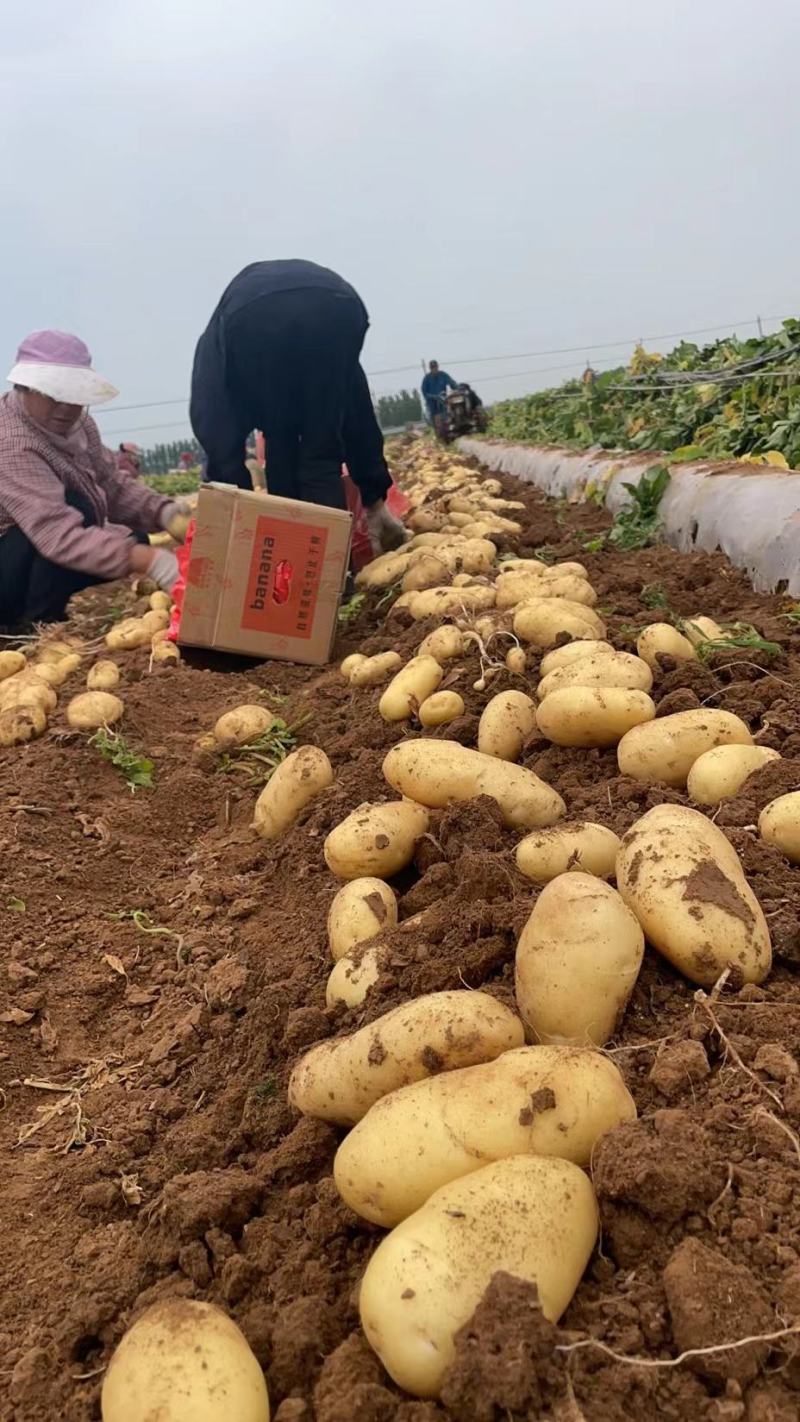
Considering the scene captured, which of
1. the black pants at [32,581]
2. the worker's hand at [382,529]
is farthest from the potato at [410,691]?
the black pants at [32,581]

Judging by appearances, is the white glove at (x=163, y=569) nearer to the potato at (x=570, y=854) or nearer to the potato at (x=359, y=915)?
the potato at (x=359, y=915)

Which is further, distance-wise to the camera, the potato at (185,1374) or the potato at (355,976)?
the potato at (355,976)

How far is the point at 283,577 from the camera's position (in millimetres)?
5000

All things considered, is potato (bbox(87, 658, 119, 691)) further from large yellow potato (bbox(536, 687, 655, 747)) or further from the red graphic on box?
large yellow potato (bbox(536, 687, 655, 747))

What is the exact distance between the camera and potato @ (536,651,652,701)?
9.71ft

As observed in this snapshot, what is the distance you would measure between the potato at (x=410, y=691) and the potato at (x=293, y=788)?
1.25 ft

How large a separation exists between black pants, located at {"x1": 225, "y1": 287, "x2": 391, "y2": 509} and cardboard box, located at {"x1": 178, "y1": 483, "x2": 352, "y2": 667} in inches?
38.3

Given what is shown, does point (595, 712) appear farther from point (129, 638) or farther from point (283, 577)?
point (129, 638)

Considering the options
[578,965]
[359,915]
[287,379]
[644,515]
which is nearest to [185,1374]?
[578,965]

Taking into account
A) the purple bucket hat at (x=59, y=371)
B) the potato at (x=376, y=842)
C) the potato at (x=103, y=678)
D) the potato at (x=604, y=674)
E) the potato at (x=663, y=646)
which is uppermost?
the purple bucket hat at (x=59, y=371)

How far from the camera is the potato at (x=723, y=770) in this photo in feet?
7.82

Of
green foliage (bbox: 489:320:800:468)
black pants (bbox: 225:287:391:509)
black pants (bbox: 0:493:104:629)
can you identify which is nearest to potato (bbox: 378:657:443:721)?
black pants (bbox: 225:287:391:509)

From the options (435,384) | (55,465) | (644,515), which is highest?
(435,384)

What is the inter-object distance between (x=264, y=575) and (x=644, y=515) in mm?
2522
